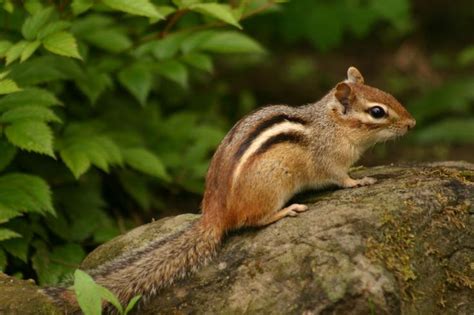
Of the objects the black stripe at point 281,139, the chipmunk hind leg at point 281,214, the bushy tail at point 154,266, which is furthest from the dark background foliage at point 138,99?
the chipmunk hind leg at point 281,214

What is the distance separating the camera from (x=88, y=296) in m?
3.88

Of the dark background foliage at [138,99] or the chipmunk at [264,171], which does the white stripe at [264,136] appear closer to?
the chipmunk at [264,171]

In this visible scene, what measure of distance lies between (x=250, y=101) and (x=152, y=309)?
546 centimetres

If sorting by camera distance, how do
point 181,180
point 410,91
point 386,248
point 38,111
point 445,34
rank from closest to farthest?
point 386,248
point 38,111
point 181,180
point 410,91
point 445,34

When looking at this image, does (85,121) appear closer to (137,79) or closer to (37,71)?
(137,79)

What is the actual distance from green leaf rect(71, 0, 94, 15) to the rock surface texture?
1972mm

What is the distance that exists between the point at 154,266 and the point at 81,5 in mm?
2067

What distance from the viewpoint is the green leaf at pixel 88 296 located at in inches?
152

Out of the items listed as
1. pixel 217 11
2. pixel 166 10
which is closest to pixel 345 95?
pixel 217 11

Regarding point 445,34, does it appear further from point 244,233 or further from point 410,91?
point 244,233

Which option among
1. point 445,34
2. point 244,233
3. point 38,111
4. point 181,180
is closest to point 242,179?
point 244,233

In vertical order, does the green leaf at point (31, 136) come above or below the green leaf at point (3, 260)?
above

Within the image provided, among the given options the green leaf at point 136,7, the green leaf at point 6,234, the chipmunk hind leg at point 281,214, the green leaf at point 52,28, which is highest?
the green leaf at point 136,7

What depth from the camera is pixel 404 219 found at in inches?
161
